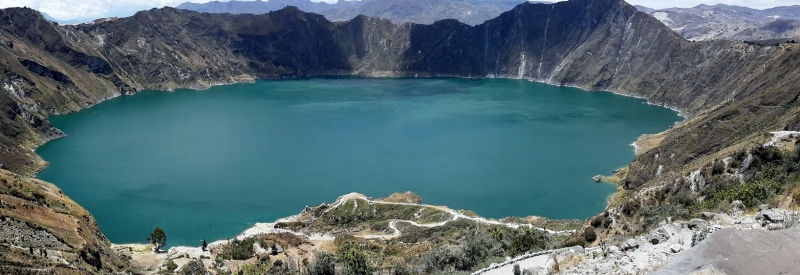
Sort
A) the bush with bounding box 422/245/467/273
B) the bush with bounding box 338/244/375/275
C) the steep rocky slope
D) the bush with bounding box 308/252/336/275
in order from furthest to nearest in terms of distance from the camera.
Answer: the steep rocky slope → the bush with bounding box 308/252/336/275 → the bush with bounding box 338/244/375/275 → the bush with bounding box 422/245/467/273

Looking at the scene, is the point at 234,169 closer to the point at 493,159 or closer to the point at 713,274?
the point at 493,159

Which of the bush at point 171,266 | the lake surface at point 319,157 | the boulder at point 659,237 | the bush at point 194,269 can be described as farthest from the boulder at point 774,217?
the lake surface at point 319,157

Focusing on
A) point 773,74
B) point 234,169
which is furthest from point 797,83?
point 234,169

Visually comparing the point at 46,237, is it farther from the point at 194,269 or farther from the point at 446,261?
the point at 446,261

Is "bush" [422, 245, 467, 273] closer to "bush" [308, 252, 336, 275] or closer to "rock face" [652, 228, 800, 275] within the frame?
"bush" [308, 252, 336, 275]


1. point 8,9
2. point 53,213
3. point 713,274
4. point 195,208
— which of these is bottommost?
point 195,208

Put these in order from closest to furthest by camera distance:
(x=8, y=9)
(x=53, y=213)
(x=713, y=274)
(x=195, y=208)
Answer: (x=713, y=274) < (x=53, y=213) < (x=195, y=208) < (x=8, y=9)

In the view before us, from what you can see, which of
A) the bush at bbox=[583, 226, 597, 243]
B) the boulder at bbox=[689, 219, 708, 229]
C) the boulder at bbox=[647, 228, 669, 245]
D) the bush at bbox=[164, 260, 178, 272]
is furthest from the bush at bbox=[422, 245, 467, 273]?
the bush at bbox=[164, 260, 178, 272]
